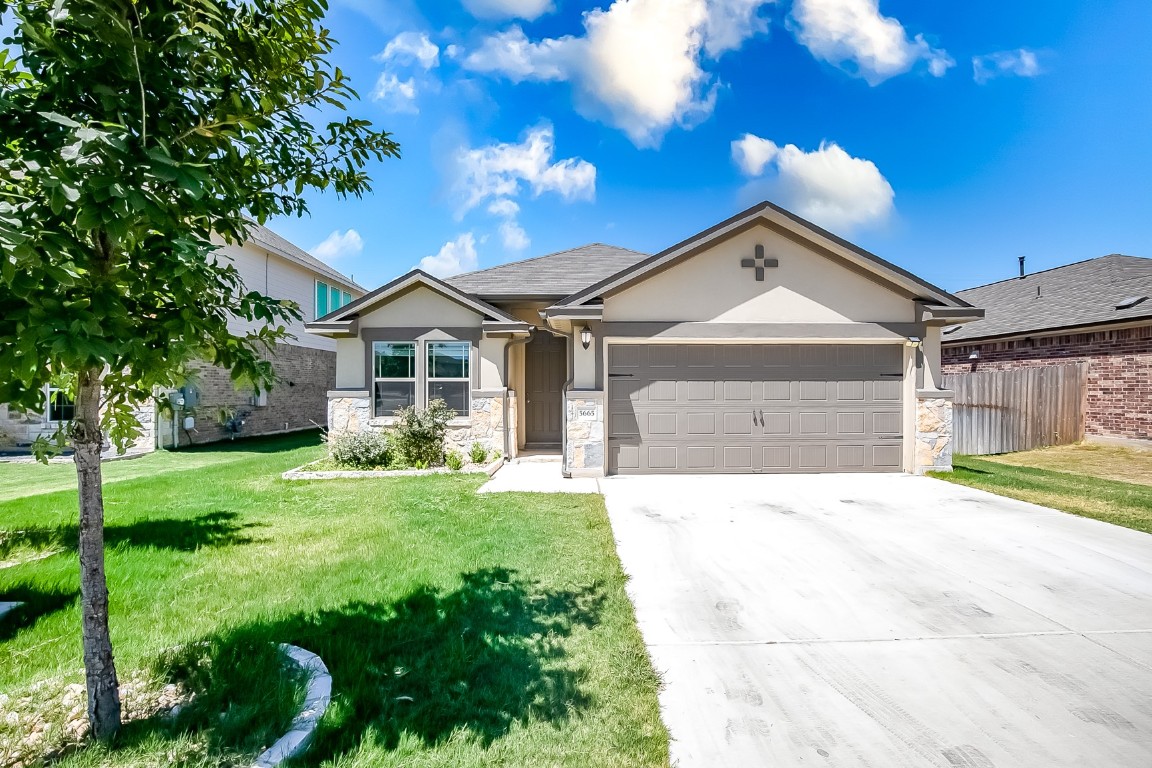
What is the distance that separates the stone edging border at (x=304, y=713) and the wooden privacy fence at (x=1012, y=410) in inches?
577

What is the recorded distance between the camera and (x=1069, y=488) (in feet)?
27.1

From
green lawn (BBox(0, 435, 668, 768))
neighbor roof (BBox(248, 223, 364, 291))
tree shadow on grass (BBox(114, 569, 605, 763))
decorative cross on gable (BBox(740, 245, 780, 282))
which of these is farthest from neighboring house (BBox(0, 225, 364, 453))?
tree shadow on grass (BBox(114, 569, 605, 763))

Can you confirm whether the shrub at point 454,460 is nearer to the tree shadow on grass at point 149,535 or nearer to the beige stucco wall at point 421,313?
the beige stucco wall at point 421,313

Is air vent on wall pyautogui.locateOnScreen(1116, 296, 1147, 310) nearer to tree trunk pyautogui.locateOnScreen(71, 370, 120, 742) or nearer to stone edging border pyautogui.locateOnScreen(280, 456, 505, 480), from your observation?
stone edging border pyautogui.locateOnScreen(280, 456, 505, 480)

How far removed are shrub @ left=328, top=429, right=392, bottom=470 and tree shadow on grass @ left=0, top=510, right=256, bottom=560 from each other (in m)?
3.72

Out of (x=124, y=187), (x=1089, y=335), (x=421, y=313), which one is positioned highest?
(x=421, y=313)

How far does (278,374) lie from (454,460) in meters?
7.13

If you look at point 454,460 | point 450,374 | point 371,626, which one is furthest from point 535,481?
point 371,626

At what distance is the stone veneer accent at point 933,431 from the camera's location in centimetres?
913

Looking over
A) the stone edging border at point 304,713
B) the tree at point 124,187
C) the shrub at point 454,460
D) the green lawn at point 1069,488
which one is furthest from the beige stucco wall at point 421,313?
the green lawn at point 1069,488

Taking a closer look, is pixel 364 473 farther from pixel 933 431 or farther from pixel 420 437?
pixel 933 431

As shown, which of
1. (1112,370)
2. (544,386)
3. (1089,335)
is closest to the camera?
(544,386)

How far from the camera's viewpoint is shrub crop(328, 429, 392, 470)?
9.97 metres

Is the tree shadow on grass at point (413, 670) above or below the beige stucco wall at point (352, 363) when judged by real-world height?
below
